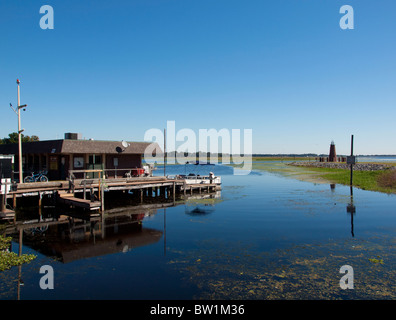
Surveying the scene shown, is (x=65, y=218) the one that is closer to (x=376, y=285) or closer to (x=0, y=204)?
(x=0, y=204)

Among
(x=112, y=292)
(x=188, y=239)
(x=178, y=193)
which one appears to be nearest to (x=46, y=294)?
(x=112, y=292)

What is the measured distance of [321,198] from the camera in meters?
33.2

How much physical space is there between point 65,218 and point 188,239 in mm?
11226

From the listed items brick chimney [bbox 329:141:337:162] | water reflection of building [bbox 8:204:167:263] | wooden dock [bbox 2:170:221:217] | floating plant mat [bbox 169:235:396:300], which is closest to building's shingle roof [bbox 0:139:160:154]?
wooden dock [bbox 2:170:221:217]

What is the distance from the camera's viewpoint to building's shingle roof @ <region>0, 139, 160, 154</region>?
1165 inches

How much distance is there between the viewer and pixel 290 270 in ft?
41.0

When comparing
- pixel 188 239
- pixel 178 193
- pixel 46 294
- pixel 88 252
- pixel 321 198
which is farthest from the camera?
pixel 178 193

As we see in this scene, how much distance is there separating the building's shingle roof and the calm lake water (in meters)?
7.05

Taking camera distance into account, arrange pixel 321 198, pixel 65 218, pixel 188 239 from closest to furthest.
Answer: pixel 188 239
pixel 65 218
pixel 321 198

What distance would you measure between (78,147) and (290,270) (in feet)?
80.9

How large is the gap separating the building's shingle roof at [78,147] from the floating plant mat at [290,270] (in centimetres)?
1930

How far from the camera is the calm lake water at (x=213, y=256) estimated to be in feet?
35.1

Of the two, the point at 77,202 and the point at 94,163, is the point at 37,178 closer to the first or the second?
the point at 94,163

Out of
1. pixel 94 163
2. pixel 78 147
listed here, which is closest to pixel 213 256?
pixel 78 147
